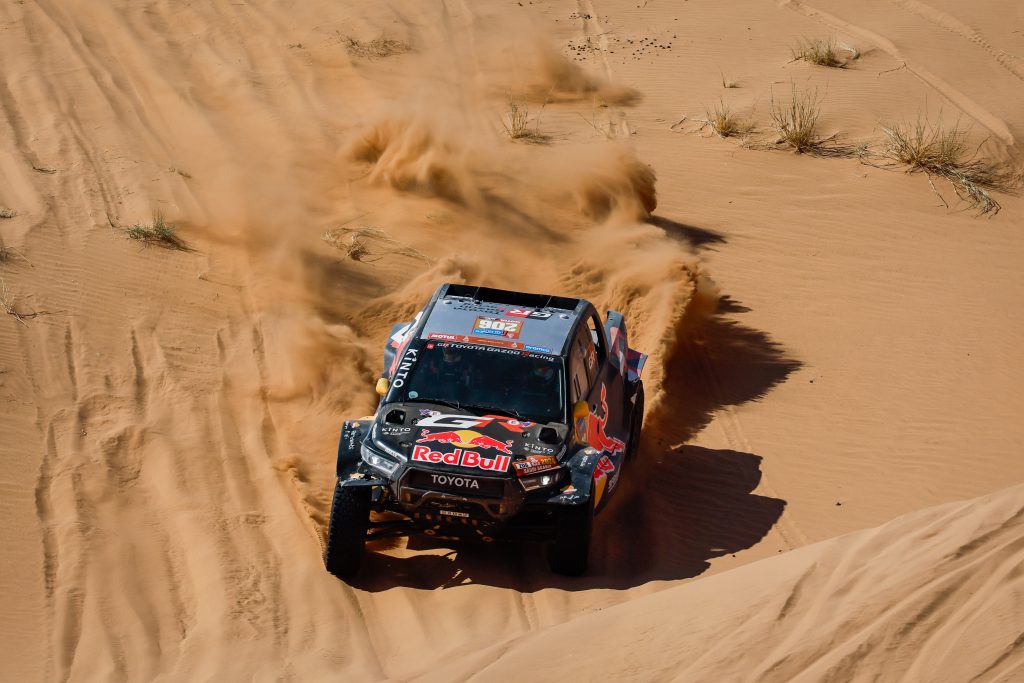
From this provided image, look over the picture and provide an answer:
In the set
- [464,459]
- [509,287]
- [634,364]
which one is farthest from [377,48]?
[464,459]

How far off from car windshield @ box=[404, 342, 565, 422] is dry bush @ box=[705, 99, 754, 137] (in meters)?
11.0

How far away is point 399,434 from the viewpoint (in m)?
8.71

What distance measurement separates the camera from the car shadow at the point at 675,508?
8875 mm

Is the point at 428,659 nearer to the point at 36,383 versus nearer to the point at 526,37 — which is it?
the point at 36,383

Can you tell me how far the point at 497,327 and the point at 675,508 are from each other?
7.03 ft

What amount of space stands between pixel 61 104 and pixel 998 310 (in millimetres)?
12110

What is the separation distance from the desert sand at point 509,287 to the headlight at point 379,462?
798 mm

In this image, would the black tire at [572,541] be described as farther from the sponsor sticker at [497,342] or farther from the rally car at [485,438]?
the sponsor sticker at [497,342]

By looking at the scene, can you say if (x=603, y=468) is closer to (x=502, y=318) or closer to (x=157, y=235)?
(x=502, y=318)

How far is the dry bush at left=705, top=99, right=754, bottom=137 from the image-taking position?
1934cm

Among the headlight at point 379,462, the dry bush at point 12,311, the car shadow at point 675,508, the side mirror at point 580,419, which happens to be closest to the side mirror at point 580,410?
the side mirror at point 580,419

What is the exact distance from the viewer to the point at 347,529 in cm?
849

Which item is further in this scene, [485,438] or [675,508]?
[675,508]

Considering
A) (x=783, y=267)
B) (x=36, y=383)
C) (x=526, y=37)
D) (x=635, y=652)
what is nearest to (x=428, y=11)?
(x=526, y=37)
